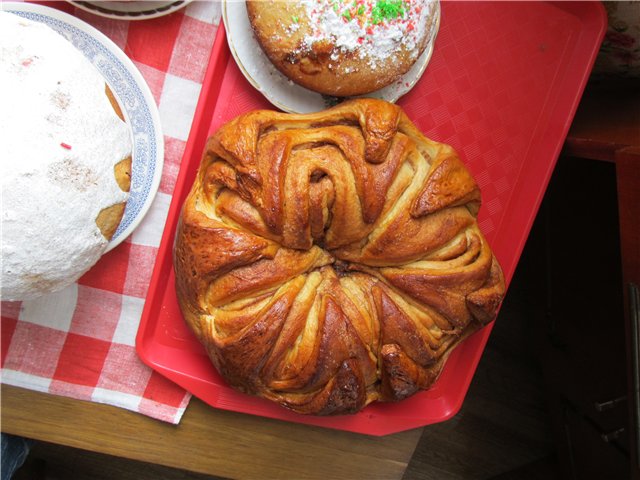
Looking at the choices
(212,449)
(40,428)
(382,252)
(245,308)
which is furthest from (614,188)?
(40,428)

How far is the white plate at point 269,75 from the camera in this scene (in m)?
1.59

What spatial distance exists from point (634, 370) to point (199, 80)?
4.58 ft

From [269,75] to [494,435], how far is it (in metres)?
1.77

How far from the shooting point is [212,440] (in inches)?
70.1

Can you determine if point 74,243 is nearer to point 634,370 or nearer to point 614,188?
point 634,370

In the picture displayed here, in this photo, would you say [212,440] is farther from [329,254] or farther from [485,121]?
[485,121]

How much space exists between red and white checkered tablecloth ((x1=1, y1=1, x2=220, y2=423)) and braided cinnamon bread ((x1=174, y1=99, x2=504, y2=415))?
0.28m

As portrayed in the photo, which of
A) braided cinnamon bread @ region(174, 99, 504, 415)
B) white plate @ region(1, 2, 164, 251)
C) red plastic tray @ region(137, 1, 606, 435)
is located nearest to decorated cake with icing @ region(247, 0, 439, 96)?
braided cinnamon bread @ region(174, 99, 504, 415)

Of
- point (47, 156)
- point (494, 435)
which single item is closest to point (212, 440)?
point (47, 156)

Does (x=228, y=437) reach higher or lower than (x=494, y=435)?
higher

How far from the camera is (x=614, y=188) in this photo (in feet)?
6.37

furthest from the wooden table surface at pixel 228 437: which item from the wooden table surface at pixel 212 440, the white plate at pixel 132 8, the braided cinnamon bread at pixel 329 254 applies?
the white plate at pixel 132 8

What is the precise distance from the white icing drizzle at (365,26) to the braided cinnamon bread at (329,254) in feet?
0.46

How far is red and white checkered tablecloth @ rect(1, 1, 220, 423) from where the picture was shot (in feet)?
5.52
